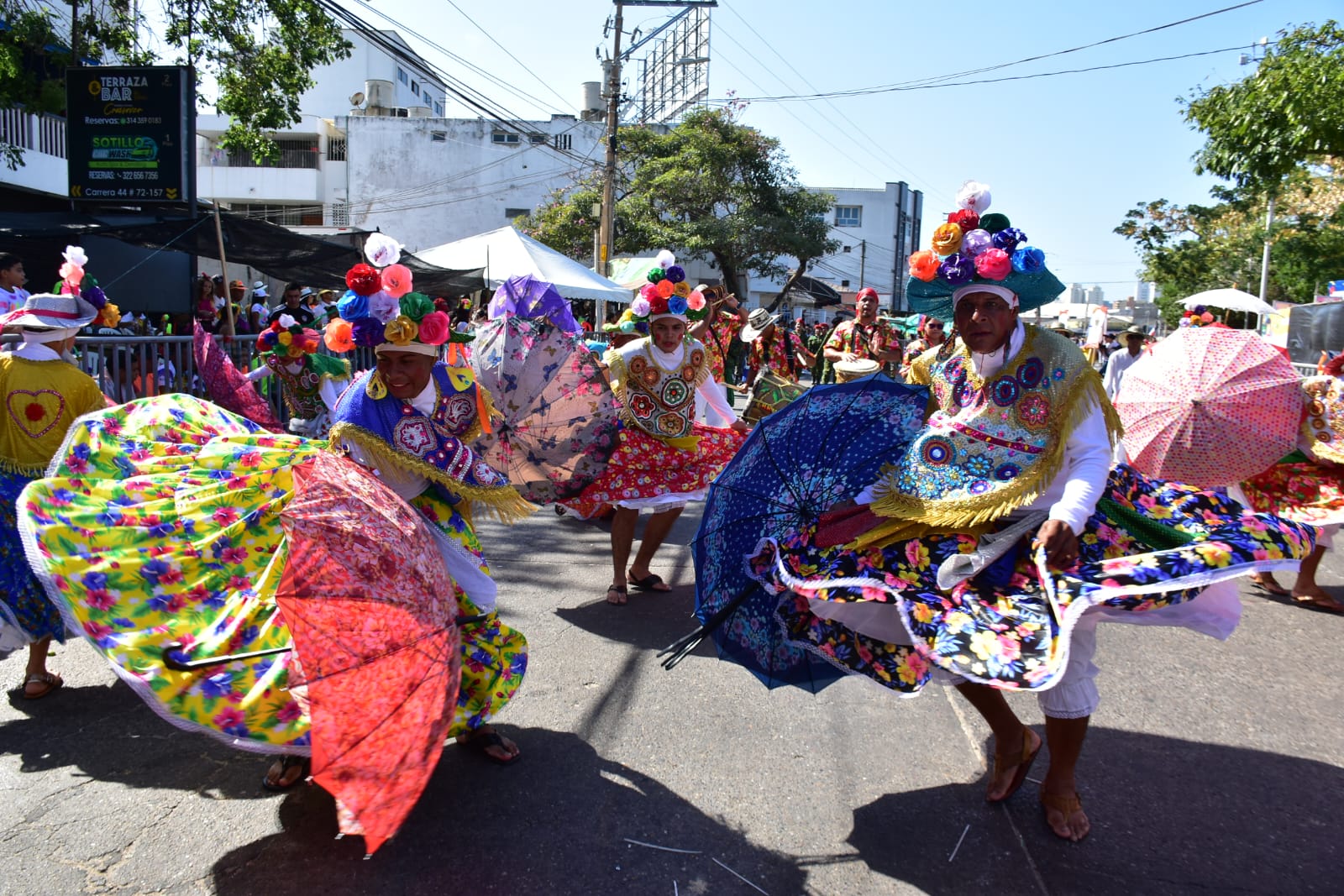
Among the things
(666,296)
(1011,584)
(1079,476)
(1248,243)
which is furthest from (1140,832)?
(1248,243)

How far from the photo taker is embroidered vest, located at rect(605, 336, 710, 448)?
229 inches

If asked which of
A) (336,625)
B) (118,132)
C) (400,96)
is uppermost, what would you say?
(400,96)

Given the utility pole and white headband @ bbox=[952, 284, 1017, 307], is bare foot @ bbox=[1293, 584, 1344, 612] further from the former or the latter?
the utility pole

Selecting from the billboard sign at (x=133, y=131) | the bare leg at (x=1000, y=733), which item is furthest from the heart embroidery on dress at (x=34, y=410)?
the billboard sign at (x=133, y=131)

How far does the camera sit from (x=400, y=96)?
48625 millimetres

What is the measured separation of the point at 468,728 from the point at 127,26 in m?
15.2

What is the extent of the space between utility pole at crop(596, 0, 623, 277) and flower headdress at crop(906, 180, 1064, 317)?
63.4 ft

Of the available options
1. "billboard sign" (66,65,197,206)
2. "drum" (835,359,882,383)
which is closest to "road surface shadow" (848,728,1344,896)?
"drum" (835,359,882,383)

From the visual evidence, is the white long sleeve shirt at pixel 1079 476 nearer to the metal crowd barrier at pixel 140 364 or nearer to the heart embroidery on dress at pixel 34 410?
the heart embroidery on dress at pixel 34 410

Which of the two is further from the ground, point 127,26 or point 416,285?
point 127,26

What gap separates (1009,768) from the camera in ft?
10.9

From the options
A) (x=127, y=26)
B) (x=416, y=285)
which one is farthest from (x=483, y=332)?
(x=127, y=26)

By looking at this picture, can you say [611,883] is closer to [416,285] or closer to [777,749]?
[777,749]

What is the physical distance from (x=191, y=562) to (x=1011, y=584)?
2552 mm
